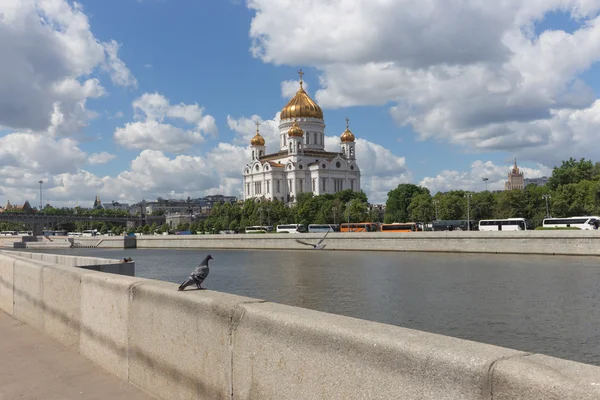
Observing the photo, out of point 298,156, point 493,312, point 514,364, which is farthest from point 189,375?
point 298,156

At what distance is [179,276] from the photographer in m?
34.4

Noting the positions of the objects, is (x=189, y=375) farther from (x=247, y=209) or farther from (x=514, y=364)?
(x=247, y=209)

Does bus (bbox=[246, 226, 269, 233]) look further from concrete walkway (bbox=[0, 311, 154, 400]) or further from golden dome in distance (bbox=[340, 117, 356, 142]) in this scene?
concrete walkway (bbox=[0, 311, 154, 400])

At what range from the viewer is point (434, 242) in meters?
49.9

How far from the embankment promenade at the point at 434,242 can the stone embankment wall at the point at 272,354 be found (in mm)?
39693

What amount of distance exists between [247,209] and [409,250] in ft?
188

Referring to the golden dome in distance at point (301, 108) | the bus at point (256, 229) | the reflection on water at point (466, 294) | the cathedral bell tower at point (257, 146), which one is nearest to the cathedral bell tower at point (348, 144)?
the golden dome in distance at point (301, 108)

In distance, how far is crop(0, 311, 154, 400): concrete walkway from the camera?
450 centimetres

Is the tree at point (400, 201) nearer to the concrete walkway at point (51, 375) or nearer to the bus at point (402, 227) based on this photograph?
the bus at point (402, 227)

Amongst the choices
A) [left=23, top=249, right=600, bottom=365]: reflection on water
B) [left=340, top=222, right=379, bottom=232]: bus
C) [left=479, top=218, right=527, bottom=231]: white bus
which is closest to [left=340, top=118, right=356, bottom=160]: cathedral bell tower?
[left=340, top=222, right=379, bottom=232]: bus

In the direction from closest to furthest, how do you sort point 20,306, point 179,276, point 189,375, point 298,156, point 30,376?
point 189,375, point 30,376, point 20,306, point 179,276, point 298,156

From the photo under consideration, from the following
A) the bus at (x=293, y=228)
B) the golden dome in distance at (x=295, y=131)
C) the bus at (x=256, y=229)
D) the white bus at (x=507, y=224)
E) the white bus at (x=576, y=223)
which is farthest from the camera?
the golden dome in distance at (x=295, y=131)

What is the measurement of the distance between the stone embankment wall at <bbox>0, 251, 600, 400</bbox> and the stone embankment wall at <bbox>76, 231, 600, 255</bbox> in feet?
130

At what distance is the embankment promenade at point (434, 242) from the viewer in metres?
39.8
